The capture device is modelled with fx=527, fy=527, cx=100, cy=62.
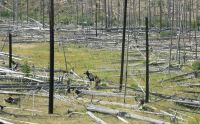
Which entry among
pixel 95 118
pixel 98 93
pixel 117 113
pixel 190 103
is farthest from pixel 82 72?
pixel 95 118

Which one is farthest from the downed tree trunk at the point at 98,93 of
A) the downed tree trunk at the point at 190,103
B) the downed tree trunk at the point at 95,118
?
the downed tree trunk at the point at 95,118

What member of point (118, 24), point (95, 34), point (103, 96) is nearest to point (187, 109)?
point (103, 96)

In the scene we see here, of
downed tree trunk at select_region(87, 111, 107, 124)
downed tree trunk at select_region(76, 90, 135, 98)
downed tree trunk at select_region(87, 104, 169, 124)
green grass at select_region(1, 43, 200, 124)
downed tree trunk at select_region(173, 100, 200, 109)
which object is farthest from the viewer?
downed tree trunk at select_region(76, 90, 135, 98)

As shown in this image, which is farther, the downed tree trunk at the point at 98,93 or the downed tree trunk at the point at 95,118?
the downed tree trunk at the point at 98,93

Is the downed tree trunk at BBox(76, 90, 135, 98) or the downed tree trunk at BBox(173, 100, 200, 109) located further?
the downed tree trunk at BBox(76, 90, 135, 98)

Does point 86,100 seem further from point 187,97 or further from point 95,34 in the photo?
point 95,34

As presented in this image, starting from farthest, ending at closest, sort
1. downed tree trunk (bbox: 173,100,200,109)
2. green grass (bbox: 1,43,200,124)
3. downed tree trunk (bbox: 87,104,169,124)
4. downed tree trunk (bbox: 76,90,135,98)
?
1. downed tree trunk (bbox: 76,90,135,98)
2. downed tree trunk (bbox: 173,100,200,109)
3. green grass (bbox: 1,43,200,124)
4. downed tree trunk (bbox: 87,104,169,124)

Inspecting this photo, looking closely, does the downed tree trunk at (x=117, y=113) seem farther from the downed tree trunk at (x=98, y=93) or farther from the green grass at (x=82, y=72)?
the downed tree trunk at (x=98, y=93)

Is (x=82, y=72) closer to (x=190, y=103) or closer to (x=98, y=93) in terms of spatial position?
(x=98, y=93)

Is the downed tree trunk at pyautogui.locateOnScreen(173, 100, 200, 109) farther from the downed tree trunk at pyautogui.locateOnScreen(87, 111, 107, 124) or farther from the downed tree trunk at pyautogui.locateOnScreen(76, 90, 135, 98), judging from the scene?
the downed tree trunk at pyautogui.locateOnScreen(87, 111, 107, 124)

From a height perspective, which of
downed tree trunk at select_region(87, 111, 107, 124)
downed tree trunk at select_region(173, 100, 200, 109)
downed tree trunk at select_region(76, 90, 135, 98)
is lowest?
downed tree trunk at select_region(87, 111, 107, 124)

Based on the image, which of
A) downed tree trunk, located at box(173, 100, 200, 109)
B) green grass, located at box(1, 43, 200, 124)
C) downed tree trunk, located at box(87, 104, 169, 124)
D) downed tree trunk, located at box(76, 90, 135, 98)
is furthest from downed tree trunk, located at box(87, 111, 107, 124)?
downed tree trunk, located at box(173, 100, 200, 109)

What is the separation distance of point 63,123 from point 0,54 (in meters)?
18.6

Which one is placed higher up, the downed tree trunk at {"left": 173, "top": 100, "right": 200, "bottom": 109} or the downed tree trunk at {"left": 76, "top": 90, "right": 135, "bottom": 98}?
the downed tree trunk at {"left": 76, "top": 90, "right": 135, "bottom": 98}
